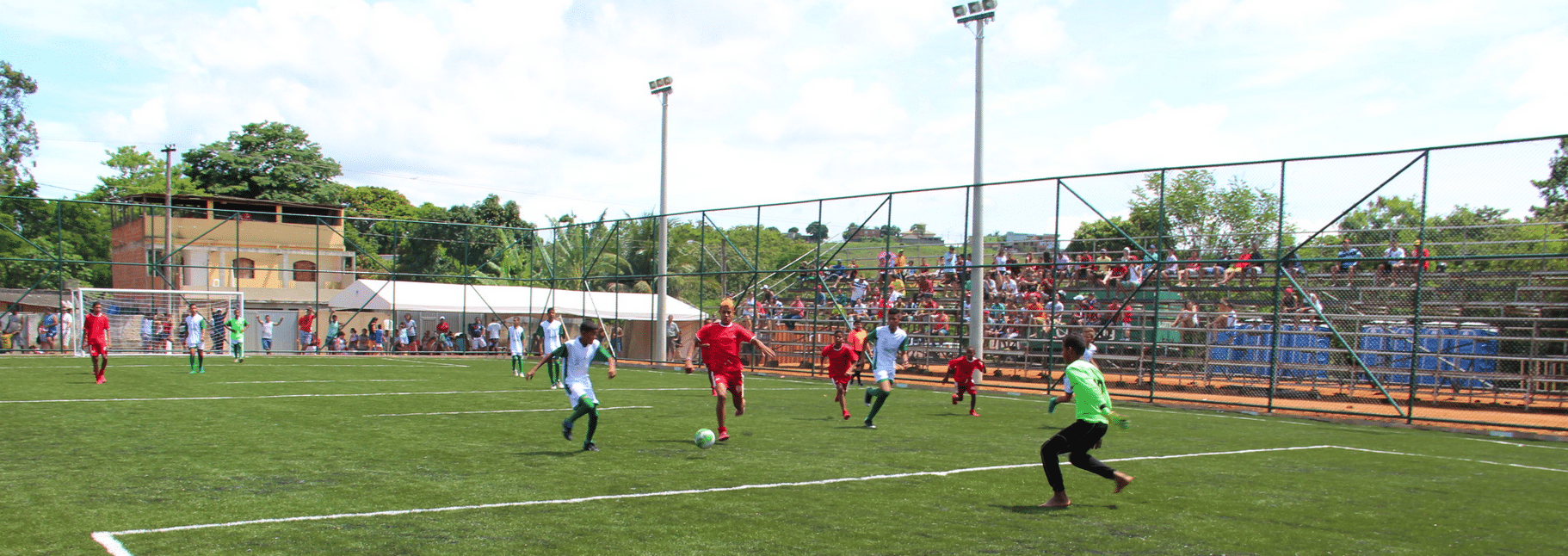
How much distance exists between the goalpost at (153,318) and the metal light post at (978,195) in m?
23.8

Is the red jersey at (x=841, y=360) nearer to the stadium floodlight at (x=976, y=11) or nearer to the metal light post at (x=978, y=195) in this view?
the metal light post at (x=978, y=195)

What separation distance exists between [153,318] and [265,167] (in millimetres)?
33189

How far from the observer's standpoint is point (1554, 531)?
25.3 feet

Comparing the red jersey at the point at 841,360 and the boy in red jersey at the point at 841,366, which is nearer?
the boy in red jersey at the point at 841,366

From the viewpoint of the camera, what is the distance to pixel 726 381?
41.5ft

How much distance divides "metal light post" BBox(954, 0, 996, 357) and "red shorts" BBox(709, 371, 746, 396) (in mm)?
11474

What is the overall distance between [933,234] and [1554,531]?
19.7 metres

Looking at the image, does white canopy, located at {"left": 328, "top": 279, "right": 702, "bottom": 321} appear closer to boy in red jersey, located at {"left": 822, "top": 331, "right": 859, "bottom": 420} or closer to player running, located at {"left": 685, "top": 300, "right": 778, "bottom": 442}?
boy in red jersey, located at {"left": 822, "top": 331, "right": 859, "bottom": 420}

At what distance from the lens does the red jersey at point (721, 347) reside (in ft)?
41.0

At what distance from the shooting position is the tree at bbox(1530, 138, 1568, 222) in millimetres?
16680

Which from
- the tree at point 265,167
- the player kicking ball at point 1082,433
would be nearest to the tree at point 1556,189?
the player kicking ball at point 1082,433

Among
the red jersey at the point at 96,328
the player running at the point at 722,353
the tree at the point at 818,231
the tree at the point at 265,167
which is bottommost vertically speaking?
the red jersey at the point at 96,328

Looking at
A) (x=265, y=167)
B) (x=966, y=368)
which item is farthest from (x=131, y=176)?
(x=966, y=368)

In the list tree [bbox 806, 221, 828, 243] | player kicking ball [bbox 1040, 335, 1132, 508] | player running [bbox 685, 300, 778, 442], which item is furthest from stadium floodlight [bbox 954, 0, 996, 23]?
player kicking ball [bbox 1040, 335, 1132, 508]
